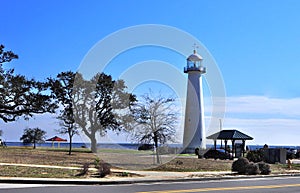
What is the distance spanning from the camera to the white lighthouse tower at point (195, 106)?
180ft

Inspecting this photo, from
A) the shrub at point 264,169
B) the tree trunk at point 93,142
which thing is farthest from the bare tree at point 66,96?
the shrub at point 264,169

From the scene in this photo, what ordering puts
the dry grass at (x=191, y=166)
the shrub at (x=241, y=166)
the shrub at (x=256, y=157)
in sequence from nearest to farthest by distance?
1. the shrub at (x=241, y=166)
2. the dry grass at (x=191, y=166)
3. the shrub at (x=256, y=157)

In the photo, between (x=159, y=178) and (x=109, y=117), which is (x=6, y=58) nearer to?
(x=109, y=117)

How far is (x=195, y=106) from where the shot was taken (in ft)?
182

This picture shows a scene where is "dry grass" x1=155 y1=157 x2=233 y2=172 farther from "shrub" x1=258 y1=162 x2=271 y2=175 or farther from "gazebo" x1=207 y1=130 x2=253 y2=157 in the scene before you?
"gazebo" x1=207 y1=130 x2=253 y2=157

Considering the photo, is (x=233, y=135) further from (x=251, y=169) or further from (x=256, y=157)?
(x=251, y=169)

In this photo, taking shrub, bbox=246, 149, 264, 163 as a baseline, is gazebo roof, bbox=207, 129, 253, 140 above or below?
above

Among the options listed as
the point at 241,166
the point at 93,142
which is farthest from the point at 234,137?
the point at 241,166

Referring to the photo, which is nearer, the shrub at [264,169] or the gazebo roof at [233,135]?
the shrub at [264,169]

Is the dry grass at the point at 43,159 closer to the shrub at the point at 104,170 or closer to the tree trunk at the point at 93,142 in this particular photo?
the shrub at the point at 104,170

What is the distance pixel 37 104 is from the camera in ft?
154


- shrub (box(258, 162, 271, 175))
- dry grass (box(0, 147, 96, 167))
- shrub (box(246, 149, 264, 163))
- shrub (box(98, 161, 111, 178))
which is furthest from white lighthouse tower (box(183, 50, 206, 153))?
shrub (box(98, 161, 111, 178))

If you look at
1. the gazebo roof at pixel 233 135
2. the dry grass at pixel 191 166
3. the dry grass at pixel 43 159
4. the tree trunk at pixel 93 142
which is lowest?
the dry grass at pixel 191 166

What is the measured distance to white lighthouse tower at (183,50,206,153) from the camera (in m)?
54.9
